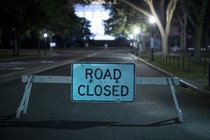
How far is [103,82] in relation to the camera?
1037 centimetres

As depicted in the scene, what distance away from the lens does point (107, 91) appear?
409 inches

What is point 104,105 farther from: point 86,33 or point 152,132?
point 86,33

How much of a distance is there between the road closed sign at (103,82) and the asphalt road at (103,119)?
1.92ft

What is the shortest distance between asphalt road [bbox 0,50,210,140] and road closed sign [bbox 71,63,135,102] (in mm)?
587

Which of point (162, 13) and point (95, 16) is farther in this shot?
point (95, 16)

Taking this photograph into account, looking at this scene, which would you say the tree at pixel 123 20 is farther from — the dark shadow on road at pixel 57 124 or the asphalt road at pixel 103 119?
the dark shadow on road at pixel 57 124

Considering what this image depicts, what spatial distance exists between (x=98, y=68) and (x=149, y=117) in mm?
1882

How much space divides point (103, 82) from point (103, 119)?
3.23 feet

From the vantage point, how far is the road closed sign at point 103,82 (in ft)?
34.1

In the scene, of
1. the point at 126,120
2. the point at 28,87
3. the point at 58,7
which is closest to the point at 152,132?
the point at 126,120

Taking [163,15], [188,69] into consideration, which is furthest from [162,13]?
[188,69]

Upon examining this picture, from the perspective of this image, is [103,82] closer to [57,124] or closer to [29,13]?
[57,124]

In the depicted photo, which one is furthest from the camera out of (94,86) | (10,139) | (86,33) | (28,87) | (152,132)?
(86,33)

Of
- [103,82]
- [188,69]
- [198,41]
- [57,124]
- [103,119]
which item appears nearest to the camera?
[57,124]
